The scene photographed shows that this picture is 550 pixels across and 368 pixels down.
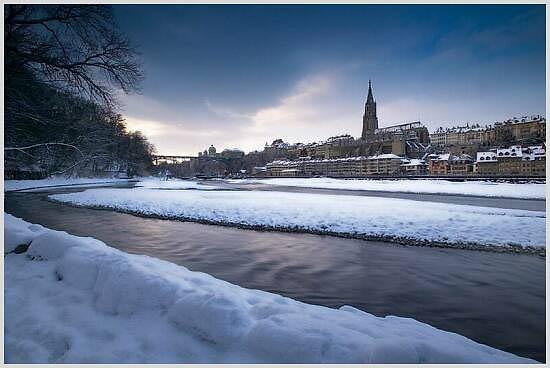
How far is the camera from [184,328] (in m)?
3.94

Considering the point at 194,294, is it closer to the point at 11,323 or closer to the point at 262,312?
the point at 262,312

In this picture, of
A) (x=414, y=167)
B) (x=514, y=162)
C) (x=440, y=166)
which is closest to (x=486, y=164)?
(x=514, y=162)

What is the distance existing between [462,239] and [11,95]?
1726 centimetres

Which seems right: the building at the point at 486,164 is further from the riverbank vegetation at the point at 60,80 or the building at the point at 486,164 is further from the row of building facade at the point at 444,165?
the riverbank vegetation at the point at 60,80

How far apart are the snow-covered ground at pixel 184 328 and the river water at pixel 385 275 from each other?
193 cm

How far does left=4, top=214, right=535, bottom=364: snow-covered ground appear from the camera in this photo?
10.9ft

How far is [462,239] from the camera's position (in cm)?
1225

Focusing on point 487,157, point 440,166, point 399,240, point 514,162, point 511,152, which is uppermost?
point 511,152

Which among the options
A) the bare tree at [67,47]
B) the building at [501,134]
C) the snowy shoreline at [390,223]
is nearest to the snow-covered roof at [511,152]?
the building at [501,134]

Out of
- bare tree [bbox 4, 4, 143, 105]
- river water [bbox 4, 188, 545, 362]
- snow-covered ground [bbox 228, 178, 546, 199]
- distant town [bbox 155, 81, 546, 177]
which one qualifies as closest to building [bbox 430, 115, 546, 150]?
distant town [bbox 155, 81, 546, 177]

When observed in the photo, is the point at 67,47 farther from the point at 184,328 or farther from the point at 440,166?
the point at 440,166

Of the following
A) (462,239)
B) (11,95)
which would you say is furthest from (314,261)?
(11,95)

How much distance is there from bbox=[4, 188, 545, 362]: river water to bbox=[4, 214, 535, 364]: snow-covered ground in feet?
6.33

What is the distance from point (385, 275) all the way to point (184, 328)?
6332 mm
